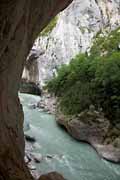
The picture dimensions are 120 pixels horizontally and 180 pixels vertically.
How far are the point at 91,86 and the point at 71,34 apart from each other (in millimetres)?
17274

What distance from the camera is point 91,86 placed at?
19.2m

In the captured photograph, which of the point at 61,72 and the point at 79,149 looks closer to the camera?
the point at 79,149

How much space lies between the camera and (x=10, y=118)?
6172 millimetres

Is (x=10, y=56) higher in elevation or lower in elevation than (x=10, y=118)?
higher

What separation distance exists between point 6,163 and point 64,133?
13.0 metres

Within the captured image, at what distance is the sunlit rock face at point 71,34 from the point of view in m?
34.2

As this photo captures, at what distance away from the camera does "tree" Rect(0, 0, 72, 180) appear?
16.3 ft

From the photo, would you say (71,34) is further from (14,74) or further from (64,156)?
(14,74)

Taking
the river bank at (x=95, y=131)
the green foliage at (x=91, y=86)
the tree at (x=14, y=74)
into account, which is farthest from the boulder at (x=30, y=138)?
the tree at (x=14, y=74)

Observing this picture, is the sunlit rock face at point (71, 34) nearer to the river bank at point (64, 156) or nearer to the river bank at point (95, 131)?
the river bank at point (95, 131)

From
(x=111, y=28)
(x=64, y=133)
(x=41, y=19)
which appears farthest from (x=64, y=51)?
(x=41, y=19)

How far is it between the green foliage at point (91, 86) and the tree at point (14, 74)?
11.3 m

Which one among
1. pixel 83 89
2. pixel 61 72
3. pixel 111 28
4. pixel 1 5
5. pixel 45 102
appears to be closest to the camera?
pixel 1 5

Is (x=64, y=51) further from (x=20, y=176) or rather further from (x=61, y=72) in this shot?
(x=20, y=176)
